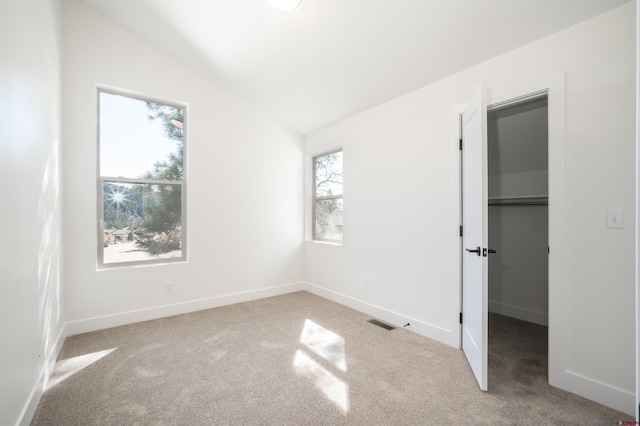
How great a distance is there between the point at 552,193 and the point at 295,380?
232cm

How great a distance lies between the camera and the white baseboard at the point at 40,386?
1.65 metres

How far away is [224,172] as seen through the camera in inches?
156

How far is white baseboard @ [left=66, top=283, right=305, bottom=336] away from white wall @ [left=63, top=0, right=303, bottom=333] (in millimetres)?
11

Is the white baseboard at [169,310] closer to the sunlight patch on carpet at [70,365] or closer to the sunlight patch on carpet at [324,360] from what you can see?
the sunlight patch on carpet at [70,365]

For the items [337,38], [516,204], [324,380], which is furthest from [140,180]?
[516,204]

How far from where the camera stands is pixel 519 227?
11.8ft

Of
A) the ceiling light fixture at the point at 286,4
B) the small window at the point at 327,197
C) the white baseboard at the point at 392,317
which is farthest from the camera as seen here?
the small window at the point at 327,197

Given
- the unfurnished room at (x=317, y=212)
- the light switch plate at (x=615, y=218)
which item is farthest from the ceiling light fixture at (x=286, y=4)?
the light switch plate at (x=615, y=218)

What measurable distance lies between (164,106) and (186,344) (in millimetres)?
→ 2825

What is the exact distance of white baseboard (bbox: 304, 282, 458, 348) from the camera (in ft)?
9.02

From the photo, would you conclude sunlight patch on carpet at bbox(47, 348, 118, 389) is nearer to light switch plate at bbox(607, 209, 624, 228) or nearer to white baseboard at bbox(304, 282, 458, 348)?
white baseboard at bbox(304, 282, 458, 348)

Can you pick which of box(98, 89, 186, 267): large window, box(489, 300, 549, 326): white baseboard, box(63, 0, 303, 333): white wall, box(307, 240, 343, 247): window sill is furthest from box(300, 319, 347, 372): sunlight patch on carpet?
box(489, 300, 549, 326): white baseboard

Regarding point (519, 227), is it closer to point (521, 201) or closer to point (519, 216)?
point (519, 216)

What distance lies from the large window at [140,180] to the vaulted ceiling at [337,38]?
870mm
